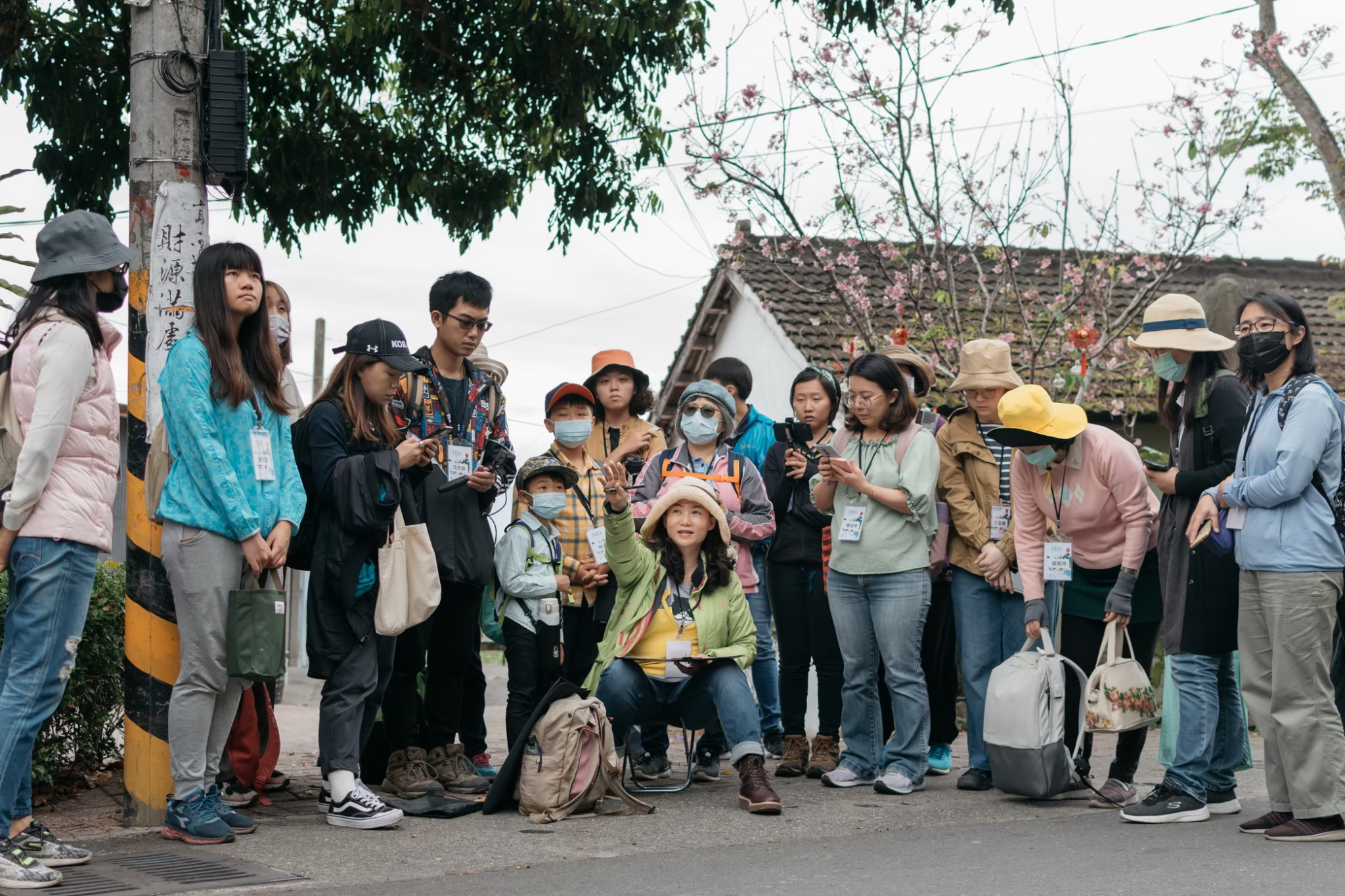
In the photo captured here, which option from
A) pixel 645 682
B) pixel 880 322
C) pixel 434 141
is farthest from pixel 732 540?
pixel 880 322

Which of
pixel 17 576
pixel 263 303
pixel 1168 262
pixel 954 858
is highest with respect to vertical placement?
pixel 1168 262

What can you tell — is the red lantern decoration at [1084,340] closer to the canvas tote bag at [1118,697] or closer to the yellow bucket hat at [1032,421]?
the yellow bucket hat at [1032,421]

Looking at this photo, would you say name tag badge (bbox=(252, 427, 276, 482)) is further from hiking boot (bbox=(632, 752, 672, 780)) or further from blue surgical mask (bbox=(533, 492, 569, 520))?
hiking boot (bbox=(632, 752, 672, 780))

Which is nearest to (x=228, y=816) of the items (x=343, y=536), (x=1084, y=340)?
(x=343, y=536)

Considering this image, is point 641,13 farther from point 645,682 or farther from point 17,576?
point 17,576

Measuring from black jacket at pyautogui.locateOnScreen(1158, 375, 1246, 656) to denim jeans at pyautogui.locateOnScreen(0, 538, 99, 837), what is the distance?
4.35m

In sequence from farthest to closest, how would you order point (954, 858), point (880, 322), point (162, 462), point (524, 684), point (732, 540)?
point (880, 322) < point (732, 540) < point (524, 684) < point (162, 462) < point (954, 858)

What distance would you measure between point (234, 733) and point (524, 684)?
133 centimetres

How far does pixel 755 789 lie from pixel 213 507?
2.61 metres

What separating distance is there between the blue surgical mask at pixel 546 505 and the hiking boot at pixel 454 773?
121 cm

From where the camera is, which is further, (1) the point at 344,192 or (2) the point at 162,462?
(1) the point at 344,192

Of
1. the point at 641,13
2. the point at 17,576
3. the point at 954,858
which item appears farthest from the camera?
the point at 641,13

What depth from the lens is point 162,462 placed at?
539 cm

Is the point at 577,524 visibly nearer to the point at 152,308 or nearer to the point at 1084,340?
the point at 152,308
